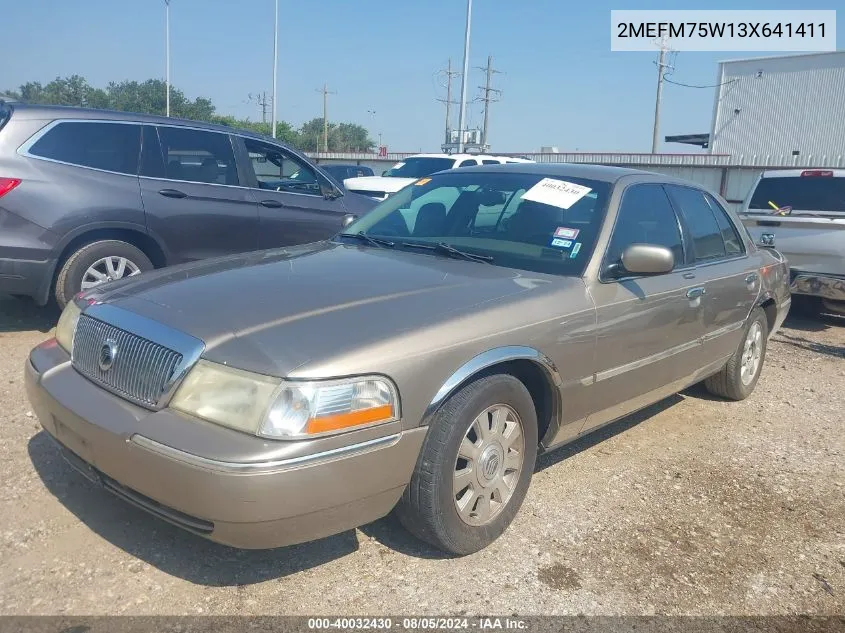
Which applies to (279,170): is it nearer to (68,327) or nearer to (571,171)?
(571,171)

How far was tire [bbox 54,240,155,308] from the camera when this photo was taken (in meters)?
5.58

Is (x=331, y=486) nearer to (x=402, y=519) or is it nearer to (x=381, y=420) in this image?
(x=381, y=420)

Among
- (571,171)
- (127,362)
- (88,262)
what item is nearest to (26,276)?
(88,262)

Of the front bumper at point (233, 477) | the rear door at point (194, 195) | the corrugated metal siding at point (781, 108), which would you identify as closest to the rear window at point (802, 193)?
the rear door at point (194, 195)

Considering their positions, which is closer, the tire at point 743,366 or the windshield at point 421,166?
the tire at point 743,366

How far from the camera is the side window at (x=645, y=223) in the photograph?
373cm

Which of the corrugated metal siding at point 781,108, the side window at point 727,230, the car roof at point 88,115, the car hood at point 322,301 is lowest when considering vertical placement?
the car hood at point 322,301

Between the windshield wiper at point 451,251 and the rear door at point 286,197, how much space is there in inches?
124

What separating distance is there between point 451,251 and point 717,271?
190 cm

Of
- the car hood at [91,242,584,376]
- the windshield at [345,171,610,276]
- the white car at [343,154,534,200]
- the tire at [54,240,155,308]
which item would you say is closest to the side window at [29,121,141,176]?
the tire at [54,240,155,308]

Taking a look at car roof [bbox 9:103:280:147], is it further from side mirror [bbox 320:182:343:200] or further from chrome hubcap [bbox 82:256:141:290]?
chrome hubcap [bbox 82:256:141:290]

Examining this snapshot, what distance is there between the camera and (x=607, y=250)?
361 centimetres

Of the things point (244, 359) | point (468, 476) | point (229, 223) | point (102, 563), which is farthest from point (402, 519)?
point (229, 223)

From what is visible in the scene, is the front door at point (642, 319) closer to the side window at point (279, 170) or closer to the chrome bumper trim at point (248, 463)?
the chrome bumper trim at point (248, 463)
